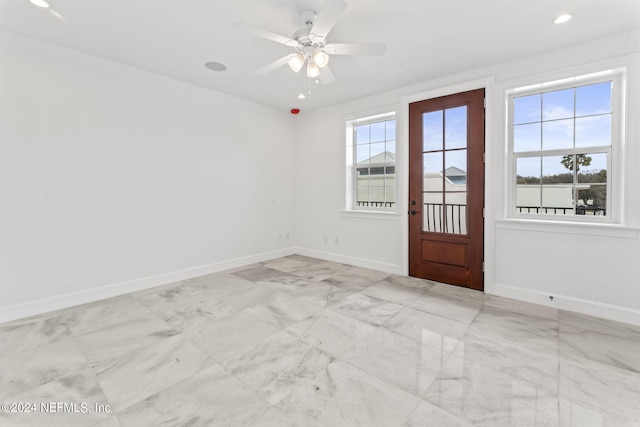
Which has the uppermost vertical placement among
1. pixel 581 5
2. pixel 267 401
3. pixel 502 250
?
pixel 581 5

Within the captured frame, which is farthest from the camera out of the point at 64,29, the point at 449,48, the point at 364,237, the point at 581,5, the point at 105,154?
the point at 364,237

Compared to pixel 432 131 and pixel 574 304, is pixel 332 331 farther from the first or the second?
pixel 432 131

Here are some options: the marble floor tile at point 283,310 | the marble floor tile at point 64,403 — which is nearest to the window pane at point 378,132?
the marble floor tile at point 283,310

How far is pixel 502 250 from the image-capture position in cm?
339

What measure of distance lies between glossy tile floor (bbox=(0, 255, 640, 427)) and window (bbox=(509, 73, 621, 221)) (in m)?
1.17

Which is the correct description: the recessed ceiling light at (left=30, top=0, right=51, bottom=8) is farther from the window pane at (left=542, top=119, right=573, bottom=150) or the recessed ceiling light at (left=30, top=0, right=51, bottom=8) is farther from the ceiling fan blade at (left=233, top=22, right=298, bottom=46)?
the window pane at (left=542, top=119, right=573, bottom=150)

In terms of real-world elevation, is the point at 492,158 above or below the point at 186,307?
above

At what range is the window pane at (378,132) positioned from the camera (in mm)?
4539

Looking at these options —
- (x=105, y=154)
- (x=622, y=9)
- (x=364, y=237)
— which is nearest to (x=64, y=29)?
(x=105, y=154)

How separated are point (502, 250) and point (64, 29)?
5.15m

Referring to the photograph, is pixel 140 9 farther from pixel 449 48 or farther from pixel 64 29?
pixel 449 48

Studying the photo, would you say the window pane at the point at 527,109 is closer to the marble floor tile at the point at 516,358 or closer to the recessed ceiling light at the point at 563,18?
the recessed ceiling light at the point at 563,18

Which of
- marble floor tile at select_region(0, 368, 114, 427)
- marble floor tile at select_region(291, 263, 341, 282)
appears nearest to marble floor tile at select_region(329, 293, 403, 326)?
marble floor tile at select_region(291, 263, 341, 282)

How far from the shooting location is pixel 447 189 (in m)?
3.79
